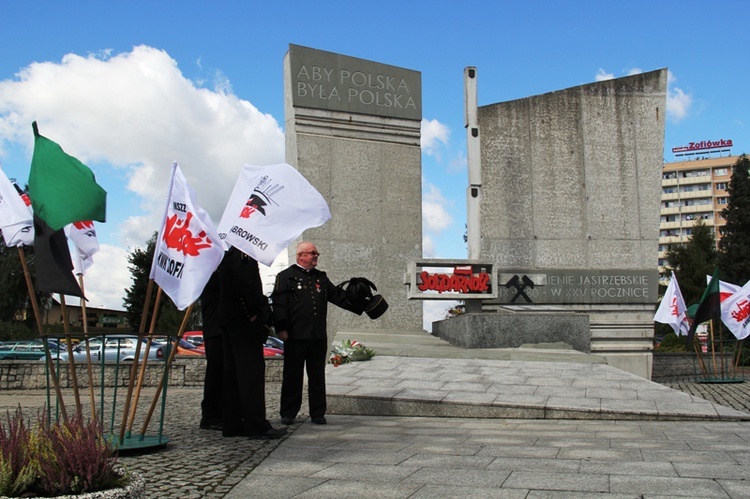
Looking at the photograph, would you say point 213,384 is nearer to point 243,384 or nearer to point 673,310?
point 243,384

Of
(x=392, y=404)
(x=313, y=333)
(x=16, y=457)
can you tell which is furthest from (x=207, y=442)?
(x=16, y=457)

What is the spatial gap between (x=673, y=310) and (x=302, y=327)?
36.3 feet

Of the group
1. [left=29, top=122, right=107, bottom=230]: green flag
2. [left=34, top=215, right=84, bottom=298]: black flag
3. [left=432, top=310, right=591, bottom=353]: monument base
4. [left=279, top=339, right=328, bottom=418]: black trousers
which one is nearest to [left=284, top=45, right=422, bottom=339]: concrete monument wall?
Answer: [left=432, top=310, right=591, bottom=353]: monument base

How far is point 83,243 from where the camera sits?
18.8ft

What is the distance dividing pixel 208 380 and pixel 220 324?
85 cm

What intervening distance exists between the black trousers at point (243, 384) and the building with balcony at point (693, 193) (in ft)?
363

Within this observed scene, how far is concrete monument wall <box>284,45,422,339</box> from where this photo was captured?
16.5 m

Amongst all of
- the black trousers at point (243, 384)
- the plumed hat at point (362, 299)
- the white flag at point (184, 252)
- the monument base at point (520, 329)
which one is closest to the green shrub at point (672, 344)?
the monument base at point (520, 329)

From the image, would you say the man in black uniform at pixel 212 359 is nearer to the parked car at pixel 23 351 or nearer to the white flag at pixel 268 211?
the white flag at pixel 268 211

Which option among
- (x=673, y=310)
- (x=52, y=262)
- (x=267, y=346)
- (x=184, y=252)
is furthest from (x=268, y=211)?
(x=267, y=346)

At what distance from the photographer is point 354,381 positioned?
895 cm

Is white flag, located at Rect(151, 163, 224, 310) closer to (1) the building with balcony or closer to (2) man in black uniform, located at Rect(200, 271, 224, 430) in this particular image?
(2) man in black uniform, located at Rect(200, 271, 224, 430)

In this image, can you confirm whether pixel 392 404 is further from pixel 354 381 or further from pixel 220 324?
pixel 220 324

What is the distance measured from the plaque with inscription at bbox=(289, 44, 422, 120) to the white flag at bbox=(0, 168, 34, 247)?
11.8 m
